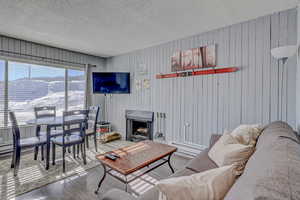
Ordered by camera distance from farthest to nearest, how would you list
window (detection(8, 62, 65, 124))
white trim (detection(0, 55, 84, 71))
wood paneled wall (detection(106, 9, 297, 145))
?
window (detection(8, 62, 65, 124)) < white trim (detection(0, 55, 84, 71)) < wood paneled wall (detection(106, 9, 297, 145))

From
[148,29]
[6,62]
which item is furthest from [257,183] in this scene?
[6,62]

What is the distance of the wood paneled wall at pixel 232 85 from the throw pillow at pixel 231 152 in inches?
43.6

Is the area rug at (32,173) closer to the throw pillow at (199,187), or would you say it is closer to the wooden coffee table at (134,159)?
the wooden coffee table at (134,159)

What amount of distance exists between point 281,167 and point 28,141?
342 cm

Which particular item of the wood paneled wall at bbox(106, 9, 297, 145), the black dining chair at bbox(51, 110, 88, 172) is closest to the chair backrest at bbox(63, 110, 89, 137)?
the black dining chair at bbox(51, 110, 88, 172)

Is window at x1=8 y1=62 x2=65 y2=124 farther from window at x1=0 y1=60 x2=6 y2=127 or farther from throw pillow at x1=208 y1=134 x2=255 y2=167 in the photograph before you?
throw pillow at x1=208 y1=134 x2=255 y2=167

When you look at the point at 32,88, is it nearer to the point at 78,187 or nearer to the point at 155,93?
the point at 78,187

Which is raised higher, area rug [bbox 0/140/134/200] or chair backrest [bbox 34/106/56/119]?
chair backrest [bbox 34/106/56/119]

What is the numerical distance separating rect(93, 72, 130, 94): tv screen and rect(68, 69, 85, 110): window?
0.52m

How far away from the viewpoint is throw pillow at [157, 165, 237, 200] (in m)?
0.78

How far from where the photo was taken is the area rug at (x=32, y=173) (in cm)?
212

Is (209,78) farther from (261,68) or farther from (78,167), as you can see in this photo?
(78,167)

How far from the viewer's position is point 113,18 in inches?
97.9

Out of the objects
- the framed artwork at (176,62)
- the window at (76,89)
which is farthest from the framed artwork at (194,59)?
the window at (76,89)
